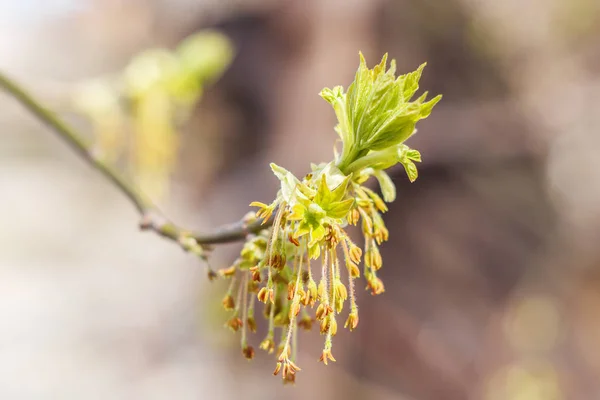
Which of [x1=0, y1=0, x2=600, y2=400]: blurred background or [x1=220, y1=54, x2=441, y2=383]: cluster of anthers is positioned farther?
[x1=0, y1=0, x2=600, y2=400]: blurred background

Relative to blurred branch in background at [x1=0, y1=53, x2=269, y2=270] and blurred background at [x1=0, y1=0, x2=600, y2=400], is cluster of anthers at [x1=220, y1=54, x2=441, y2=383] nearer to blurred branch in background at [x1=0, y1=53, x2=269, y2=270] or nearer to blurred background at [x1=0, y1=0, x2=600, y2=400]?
blurred branch in background at [x1=0, y1=53, x2=269, y2=270]

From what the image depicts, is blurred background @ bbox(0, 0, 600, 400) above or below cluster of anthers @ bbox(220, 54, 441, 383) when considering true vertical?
above

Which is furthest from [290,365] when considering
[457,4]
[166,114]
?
→ [457,4]

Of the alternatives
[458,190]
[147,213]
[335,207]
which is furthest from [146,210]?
[458,190]

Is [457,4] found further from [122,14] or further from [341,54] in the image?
[122,14]

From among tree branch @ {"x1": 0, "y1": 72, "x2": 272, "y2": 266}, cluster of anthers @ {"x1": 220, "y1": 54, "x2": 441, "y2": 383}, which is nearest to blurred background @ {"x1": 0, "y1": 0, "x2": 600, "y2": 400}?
tree branch @ {"x1": 0, "y1": 72, "x2": 272, "y2": 266}

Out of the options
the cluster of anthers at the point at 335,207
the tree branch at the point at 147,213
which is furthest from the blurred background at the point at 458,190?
the cluster of anthers at the point at 335,207

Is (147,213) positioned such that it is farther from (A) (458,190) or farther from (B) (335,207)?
(A) (458,190)
